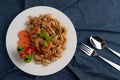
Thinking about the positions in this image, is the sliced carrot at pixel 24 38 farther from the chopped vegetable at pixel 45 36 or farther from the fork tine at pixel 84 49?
the fork tine at pixel 84 49

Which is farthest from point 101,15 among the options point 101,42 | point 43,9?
point 43,9

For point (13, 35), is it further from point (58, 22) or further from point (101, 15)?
point (101, 15)

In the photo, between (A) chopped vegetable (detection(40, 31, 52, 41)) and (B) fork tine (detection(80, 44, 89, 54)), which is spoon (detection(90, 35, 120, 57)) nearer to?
(B) fork tine (detection(80, 44, 89, 54))

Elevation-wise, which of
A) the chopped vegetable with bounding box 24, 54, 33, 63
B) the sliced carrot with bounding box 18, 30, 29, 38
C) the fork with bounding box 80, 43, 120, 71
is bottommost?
the fork with bounding box 80, 43, 120, 71

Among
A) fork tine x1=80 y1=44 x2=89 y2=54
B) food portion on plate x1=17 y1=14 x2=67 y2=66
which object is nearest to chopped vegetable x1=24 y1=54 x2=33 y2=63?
food portion on plate x1=17 y1=14 x2=67 y2=66

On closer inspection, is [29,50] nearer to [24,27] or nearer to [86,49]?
[24,27]
